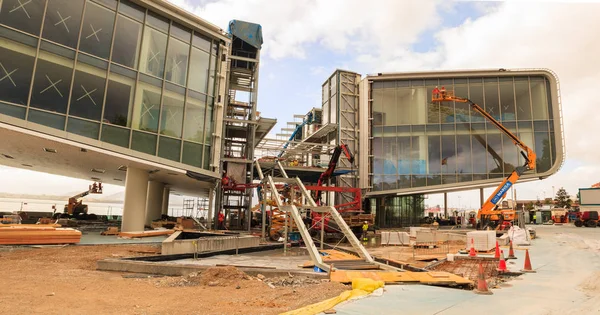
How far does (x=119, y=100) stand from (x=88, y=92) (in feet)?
4.70

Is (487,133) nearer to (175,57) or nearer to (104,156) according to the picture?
(175,57)

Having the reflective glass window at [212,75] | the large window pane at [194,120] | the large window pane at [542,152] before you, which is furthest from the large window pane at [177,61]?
the large window pane at [542,152]

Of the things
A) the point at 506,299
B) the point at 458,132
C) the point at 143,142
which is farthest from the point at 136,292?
the point at 458,132

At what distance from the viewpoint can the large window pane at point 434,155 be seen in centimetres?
3497

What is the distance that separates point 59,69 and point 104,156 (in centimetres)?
446

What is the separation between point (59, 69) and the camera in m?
17.2

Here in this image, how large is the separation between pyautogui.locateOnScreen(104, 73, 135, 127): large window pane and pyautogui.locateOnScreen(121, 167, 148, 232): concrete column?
2904 millimetres

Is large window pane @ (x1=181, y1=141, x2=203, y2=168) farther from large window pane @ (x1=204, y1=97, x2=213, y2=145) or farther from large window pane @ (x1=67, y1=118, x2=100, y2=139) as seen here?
large window pane @ (x1=67, y1=118, x2=100, y2=139)

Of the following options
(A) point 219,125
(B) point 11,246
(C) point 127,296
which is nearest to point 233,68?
(A) point 219,125

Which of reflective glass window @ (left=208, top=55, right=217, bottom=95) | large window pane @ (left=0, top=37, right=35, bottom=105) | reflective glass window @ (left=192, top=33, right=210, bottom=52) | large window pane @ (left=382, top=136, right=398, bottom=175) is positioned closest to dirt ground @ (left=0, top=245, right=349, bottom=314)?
large window pane @ (left=0, top=37, right=35, bottom=105)

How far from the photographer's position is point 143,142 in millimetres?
19578

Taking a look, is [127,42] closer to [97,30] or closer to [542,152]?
[97,30]

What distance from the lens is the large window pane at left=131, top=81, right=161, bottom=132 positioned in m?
19.6

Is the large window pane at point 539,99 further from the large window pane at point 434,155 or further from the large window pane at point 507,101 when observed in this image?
the large window pane at point 434,155
